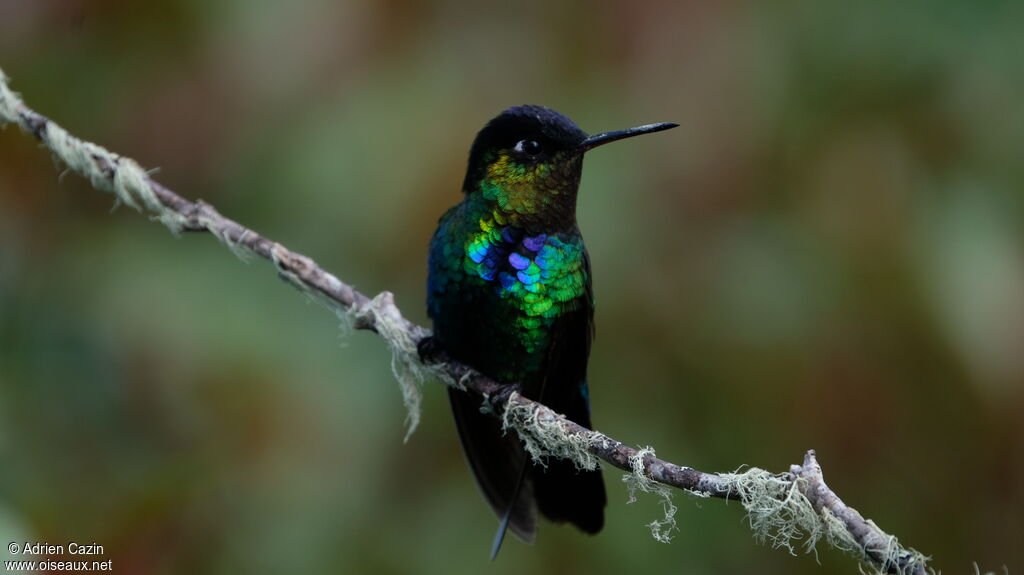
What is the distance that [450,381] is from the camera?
2893 millimetres

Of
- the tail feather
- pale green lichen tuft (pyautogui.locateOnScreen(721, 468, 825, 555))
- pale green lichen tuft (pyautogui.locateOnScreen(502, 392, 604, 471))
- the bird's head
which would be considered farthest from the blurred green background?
pale green lichen tuft (pyautogui.locateOnScreen(721, 468, 825, 555))

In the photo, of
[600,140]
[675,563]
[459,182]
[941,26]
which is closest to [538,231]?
[600,140]

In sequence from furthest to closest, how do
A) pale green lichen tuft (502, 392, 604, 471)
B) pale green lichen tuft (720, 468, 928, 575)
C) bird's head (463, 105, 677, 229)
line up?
bird's head (463, 105, 677, 229) → pale green lichen tuft (502, 392, 604, 471) → pale green lichen tuft (720, 468, 928, 575)

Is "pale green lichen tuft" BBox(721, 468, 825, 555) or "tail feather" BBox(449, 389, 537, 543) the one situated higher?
"tail feather" BBox(449, 389, 537, 543)

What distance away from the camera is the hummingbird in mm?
2762

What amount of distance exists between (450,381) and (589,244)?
775mm

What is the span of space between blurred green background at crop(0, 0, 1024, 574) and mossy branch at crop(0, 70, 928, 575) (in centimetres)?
53

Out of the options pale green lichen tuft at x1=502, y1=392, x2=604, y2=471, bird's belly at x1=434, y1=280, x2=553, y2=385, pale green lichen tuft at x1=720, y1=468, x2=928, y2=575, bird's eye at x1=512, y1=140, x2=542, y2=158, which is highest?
bird's eye at x1=512, y1=140, x2=542, y2=158

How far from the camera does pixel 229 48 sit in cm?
357

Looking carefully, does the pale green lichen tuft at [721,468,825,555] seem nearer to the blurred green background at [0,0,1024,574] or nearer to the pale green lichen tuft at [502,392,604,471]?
the pale green lichen tuft at [502,392,604,471]

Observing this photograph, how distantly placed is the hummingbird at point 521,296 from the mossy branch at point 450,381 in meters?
0.12

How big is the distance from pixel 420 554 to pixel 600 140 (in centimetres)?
147

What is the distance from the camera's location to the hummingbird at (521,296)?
2.76m

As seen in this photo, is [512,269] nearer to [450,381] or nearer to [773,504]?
[450,381]
